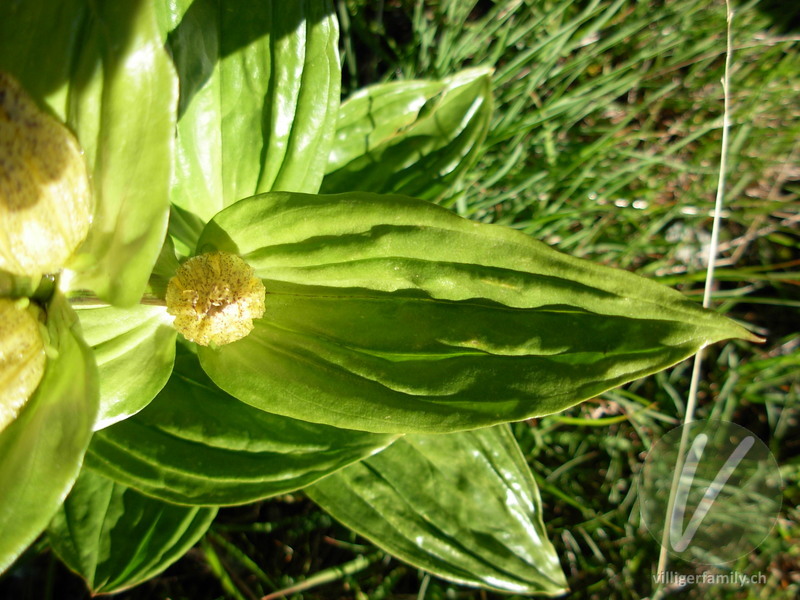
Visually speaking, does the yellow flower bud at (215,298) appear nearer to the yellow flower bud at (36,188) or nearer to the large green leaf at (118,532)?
the yellow flower bud at (36,188)

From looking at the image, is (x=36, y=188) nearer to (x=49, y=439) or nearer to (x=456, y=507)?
(x=49, y=439)

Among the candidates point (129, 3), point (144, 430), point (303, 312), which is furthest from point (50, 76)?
point (144, 430)

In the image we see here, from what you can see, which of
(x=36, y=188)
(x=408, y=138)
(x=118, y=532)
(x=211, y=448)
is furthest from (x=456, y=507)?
(x=36, y=188)

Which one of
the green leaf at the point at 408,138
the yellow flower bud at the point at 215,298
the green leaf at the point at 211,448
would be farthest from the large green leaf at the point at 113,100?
the green leaf at the point at 408,138

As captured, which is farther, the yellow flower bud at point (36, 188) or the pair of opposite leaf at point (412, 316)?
the pair of opposite leaf at point (412, 316)

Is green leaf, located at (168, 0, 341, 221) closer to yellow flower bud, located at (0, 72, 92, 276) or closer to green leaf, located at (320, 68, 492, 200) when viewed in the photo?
green leaf, located at (320, 68, 492, 200)

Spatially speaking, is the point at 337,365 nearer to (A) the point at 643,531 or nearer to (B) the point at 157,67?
(B) the point at 157,67
